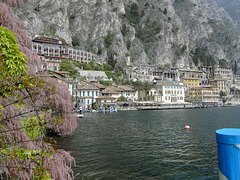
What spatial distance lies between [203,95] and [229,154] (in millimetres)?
125655

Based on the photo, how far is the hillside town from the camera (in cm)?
8050

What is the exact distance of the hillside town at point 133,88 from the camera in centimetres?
8050

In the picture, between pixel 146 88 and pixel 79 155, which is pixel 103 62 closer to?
pixel 146 88

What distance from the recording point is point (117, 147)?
1922cm

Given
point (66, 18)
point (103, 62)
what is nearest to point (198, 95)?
point (103, 62)

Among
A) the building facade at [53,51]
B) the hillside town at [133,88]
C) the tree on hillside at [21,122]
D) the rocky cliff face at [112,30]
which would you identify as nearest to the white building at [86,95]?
the hillside town at [133,88]

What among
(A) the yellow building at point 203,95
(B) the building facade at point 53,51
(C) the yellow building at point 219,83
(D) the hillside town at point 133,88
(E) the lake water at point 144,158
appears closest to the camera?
(E) the lake water at point 144,158

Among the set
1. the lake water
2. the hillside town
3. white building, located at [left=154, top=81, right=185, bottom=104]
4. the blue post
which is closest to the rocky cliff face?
the hillside town

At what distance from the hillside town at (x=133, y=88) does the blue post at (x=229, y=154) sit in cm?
5717

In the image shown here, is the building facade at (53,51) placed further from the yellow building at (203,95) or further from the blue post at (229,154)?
the blue post at (229,154)

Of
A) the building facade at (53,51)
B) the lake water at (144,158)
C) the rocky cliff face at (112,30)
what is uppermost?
the rocky cliff face at (112,30)

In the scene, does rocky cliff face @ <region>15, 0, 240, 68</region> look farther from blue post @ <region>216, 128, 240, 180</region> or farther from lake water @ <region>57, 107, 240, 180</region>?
blue post @ <region>216, 128, 240, 180</region>

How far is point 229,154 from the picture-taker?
322 cm

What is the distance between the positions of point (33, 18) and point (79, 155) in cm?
12349
